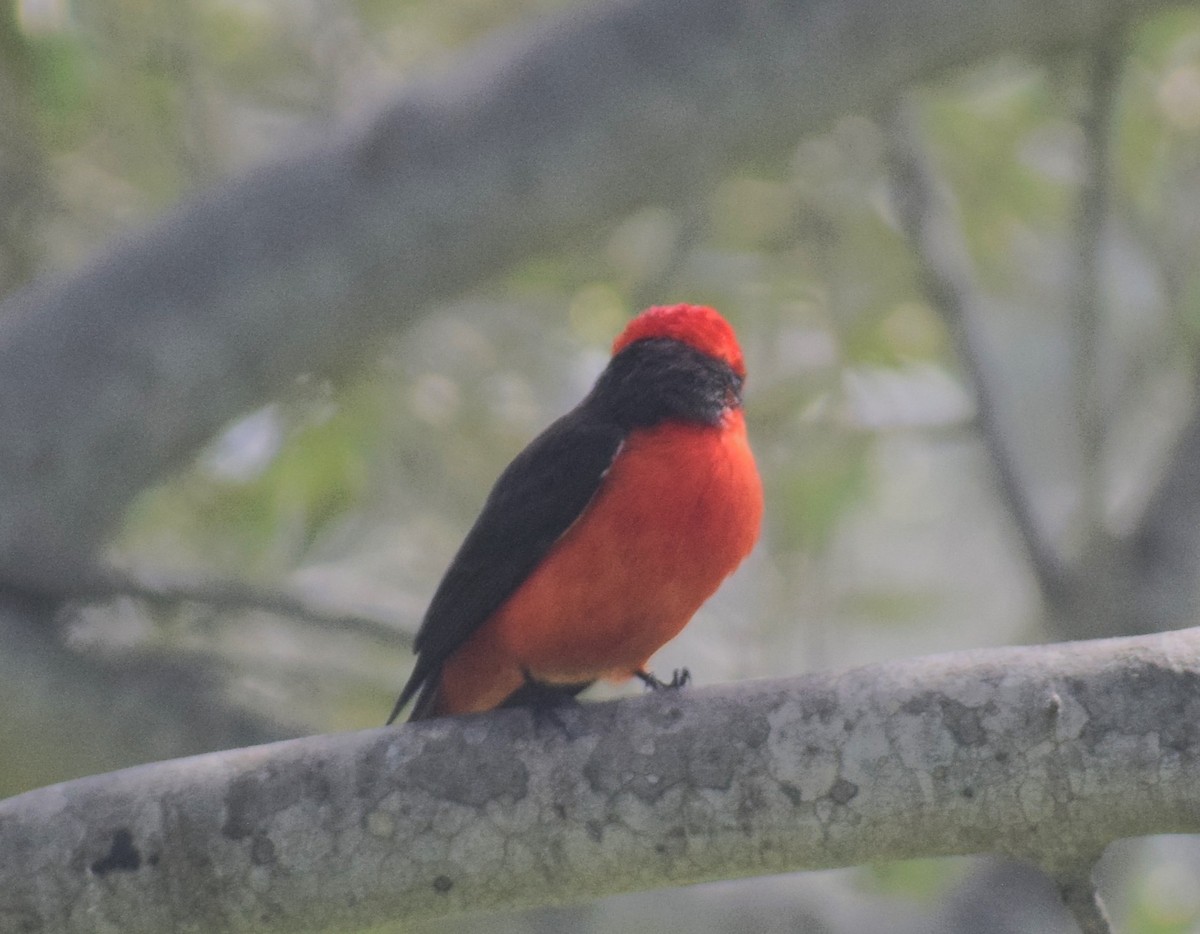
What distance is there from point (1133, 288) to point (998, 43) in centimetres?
578

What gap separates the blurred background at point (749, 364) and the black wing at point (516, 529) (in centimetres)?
107

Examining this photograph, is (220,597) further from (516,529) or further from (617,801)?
(617,801)

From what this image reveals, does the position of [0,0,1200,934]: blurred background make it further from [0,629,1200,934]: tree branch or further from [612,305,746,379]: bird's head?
[0,629,1200,934]: tree branch

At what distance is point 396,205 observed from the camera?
4.57m

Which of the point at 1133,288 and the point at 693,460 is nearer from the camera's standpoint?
the point at 693,460

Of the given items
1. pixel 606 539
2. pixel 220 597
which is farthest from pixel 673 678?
pixel 220 597

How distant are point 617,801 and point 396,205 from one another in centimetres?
241

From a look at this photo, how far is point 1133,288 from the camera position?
10000mm

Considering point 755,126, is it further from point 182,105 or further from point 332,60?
point 182,105

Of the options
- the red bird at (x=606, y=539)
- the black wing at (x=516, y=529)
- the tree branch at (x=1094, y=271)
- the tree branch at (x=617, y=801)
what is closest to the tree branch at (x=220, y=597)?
the red bird at (x=606, y=539)

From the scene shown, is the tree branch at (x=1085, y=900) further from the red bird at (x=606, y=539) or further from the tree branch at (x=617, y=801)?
the red bird at (x=606, y=539)

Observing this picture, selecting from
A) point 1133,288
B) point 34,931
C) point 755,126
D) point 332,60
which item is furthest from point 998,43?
point 1133,288

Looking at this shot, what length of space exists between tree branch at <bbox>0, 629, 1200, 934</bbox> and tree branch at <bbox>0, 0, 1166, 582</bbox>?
1.86m

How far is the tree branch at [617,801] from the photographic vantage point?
2.54 m
